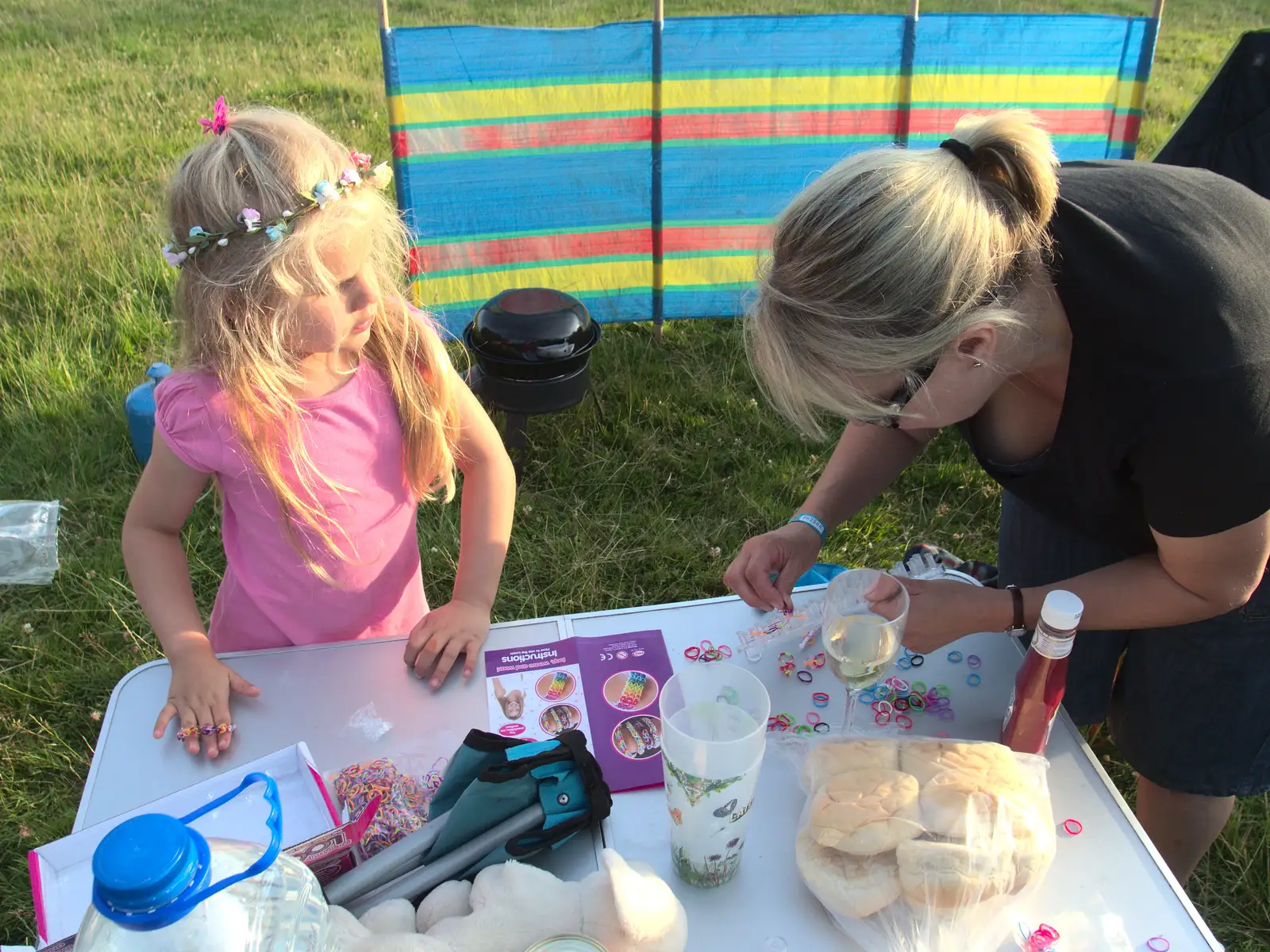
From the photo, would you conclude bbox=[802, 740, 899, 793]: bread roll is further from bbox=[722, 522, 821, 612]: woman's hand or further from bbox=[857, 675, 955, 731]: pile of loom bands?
bbox=[722, 522, 821, 612]: woman's hand

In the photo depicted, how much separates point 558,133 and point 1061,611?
130 inches

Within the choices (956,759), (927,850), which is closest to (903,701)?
(956,759)

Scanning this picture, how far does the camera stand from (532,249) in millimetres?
4082

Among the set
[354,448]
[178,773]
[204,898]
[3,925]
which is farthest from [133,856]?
[3,925]

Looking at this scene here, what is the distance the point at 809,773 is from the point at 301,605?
40.4 inches

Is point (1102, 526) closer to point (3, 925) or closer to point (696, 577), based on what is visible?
point (696, 577)

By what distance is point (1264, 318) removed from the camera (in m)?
1.26

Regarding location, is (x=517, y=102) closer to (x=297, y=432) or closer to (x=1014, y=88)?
(x=1014, y=88)

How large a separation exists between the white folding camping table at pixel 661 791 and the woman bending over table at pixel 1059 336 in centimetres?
20

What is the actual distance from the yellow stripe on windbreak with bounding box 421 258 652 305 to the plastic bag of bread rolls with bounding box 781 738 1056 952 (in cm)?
325

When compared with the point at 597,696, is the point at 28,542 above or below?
below

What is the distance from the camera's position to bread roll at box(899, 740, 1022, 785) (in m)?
1.17

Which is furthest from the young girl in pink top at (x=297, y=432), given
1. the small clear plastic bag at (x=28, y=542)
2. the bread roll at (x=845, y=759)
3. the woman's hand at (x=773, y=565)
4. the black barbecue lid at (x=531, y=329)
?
the small clear plastic bag at (x=28, y=542)

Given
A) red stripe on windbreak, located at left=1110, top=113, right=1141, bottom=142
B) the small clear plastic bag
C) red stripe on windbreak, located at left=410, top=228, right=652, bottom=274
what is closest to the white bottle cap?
the small clear plastic bag
